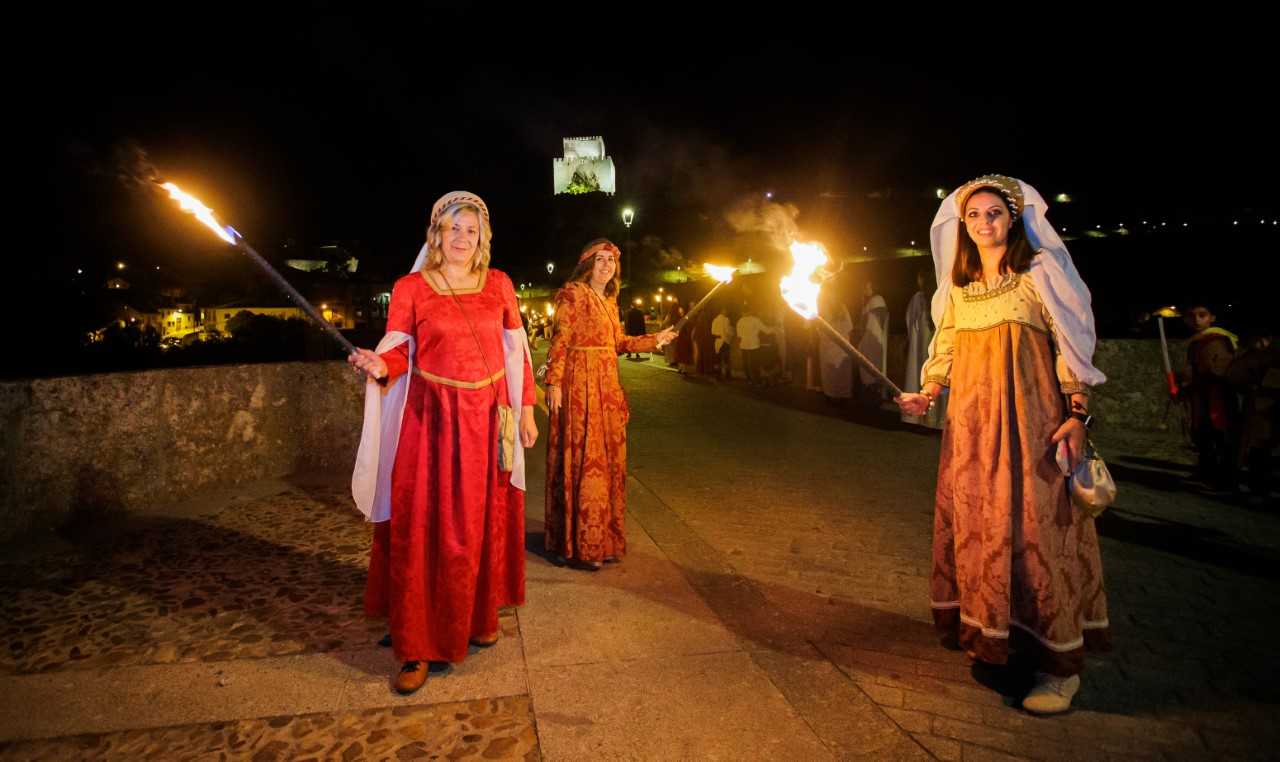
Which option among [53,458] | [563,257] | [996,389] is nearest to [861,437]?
[996,389]

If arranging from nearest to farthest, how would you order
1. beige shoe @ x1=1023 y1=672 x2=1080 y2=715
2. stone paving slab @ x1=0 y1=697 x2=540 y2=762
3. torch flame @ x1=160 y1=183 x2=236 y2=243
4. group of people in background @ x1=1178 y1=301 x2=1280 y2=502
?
stone paving slab @ x1=0 y1=697 x2=540 y2=762
torch flame @ x1=160 y1=183 x2=236 y2=243
beige shoe @ x1=1023 y1=672 x2=1080 y2=715
group of people in background @ x1=1178 y1=301 x2=1280 y2=502

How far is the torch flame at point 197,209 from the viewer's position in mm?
2706

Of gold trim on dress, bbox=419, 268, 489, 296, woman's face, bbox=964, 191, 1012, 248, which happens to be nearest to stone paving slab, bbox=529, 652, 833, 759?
gold trim on dress, bbox=419, 268, 489, 296

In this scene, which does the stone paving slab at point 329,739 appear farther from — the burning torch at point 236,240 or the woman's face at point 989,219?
the woman's face at point 989,219

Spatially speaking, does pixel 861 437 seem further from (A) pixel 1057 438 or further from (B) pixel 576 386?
(A) pixel 1057 438

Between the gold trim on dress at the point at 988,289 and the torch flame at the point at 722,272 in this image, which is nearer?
the gold trim on dress at the point at 988,289

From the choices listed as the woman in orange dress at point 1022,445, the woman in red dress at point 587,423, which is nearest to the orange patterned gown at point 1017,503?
the woman in orange dress at point 1022,445

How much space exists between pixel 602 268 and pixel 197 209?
2488 mm

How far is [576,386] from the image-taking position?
4.61m

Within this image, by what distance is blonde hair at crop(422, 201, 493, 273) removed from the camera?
3.30 m

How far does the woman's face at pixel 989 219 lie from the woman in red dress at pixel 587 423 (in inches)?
77.5

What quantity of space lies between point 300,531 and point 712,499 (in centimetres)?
347

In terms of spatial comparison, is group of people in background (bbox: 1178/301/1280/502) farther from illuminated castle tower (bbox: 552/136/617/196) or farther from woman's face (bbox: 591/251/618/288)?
illuminated castle tower (bbox: 552/136/617/196)

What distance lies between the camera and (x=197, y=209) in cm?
280
